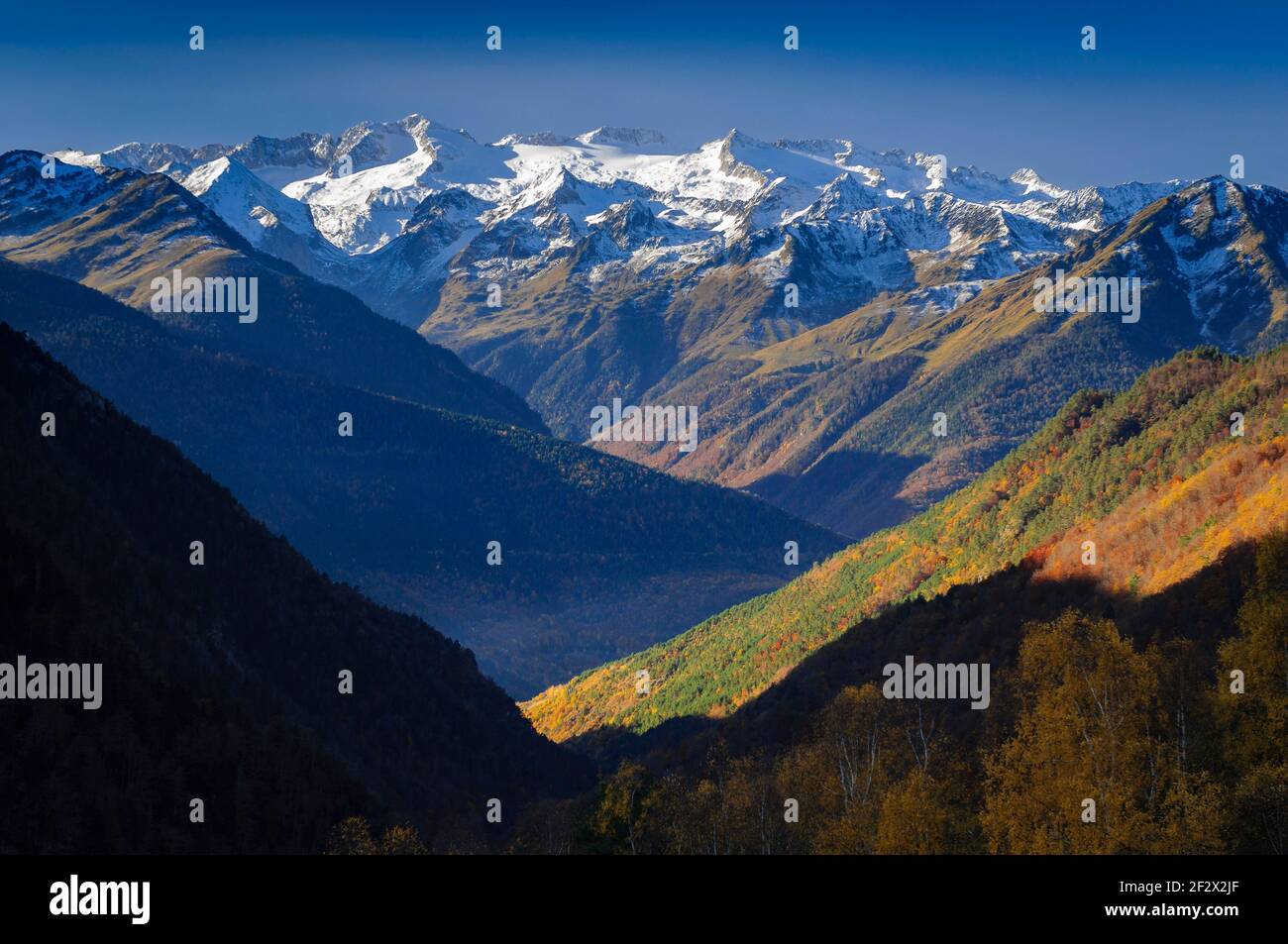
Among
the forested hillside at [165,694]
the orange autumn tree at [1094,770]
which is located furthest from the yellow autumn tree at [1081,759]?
the forested hillside at [165,694]

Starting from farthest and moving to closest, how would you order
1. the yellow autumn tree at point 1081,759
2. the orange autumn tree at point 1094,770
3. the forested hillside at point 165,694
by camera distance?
the forested hillside at point 165,694, the yellow autumn tree at point 1081,759, the orange autumn tree at point 1094,770

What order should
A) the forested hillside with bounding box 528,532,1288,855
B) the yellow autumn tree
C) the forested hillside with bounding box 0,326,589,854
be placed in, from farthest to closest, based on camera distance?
1. the forested hillside with bounding box 0,326,589,854
2. the forested hillside with bounding box 528,532,1288,855
3. the yellow autumn tree

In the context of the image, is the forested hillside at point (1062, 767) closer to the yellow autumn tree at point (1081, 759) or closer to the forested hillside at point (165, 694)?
the yellow autumn tree at point (1081, 759)

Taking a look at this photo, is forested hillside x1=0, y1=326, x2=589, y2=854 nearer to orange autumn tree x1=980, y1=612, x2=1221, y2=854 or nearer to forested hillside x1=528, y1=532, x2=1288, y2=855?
forested hillside x1=528, y1=532, x2=1288, y2=855

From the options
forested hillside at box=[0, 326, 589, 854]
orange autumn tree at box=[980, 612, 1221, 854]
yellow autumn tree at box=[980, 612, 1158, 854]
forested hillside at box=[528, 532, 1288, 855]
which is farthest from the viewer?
forested hillside at box=[0, 326, 589, 854]

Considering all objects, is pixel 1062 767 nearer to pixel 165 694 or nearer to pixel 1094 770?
pixel 1094 770

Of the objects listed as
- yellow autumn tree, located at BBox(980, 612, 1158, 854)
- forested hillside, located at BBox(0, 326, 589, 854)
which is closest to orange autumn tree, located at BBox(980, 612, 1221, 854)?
yellow autumn tree, located at BBox(980, 612, 1158, 854)

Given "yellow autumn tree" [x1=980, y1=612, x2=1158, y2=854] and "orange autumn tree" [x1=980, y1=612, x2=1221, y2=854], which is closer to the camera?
"orange autumn tree" [x1=980, y1=612, x2=1221, y2=854]

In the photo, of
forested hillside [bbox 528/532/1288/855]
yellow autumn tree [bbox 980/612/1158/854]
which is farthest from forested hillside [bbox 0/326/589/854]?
yellow autumn tree [bbox 980/612/1158/854]

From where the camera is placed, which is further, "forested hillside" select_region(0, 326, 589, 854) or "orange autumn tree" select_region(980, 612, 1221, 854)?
"forested hillside" select_region(0, 326, 589, 854)

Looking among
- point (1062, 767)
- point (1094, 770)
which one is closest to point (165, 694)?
point (1062, 767)

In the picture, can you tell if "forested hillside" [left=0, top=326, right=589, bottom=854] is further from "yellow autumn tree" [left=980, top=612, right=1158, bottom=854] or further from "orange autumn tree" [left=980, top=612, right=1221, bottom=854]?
"orange autumn tree" [left=980, top=612, right=1221, bottom=854]
